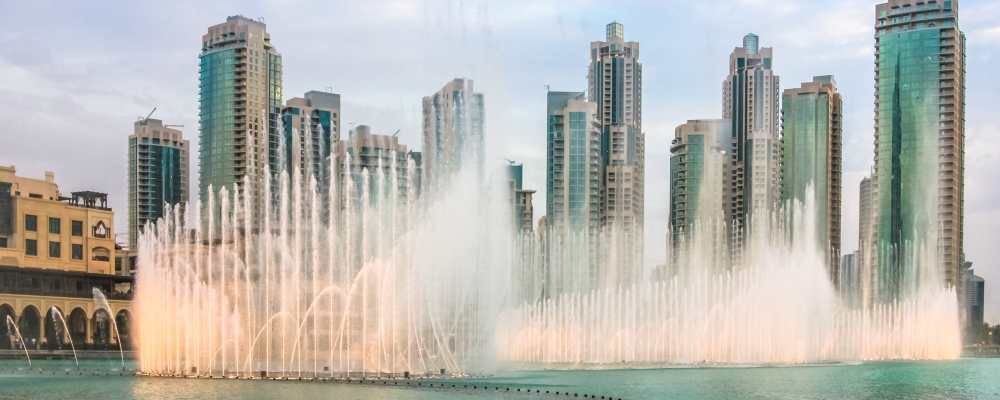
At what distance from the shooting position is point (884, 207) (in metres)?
172

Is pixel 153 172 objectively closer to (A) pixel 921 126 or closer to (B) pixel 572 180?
(B) pixel 572 180

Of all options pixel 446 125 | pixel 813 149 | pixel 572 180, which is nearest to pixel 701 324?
pixel 446 125

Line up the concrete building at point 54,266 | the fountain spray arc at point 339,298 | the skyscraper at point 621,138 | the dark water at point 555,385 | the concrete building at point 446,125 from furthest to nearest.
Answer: the skyscraper at point 621,138
the concrete building at point 446,125
the concrete building at point 54,266
the fountain spray arc at point 339,298
the dark water at point 555,385

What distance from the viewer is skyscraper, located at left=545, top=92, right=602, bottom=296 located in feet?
475

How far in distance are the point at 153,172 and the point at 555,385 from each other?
13358cm

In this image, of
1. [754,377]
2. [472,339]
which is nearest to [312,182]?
[472,339]

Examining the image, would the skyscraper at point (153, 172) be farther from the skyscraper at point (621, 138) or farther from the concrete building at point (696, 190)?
the concrete building at point (696, 190)

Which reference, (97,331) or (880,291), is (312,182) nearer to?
(97,331)

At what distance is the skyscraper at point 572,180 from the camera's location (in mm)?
144750

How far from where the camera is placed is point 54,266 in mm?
100938

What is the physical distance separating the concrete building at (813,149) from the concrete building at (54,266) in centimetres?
10269

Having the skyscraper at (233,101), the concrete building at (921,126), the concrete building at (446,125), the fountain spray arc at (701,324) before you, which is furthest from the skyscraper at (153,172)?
the concrete building at (921,126)

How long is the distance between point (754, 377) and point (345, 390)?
94.0 ft

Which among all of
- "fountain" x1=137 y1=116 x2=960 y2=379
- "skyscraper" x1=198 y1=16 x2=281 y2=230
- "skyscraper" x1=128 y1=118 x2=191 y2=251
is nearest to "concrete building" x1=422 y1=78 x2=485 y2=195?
"skyscraper" x1=198 y1=16 x2=281 y2=230
